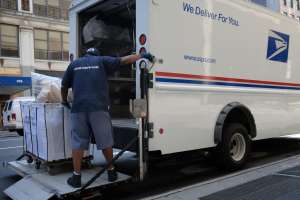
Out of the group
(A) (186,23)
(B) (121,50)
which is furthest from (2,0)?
(A) (186,23)

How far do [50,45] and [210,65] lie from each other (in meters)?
22.0

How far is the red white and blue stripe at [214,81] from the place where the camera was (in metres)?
5.14

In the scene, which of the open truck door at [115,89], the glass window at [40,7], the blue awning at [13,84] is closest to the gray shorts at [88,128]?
the open truck door at [115,89]

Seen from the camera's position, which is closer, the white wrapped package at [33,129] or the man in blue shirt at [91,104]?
the man in blue shirt at [91,104]

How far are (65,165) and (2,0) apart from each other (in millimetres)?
21619

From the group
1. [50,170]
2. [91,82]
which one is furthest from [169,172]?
[91,82]

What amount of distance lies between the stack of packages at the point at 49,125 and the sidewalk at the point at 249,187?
143 centimetres

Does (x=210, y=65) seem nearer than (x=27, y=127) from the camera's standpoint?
Yes

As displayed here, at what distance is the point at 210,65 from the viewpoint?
5.80m

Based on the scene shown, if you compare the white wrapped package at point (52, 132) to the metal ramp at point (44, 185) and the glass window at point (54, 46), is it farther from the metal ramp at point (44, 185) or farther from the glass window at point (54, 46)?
the glass window at point (54, 46)

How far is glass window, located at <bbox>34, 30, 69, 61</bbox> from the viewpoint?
25641 millimetres

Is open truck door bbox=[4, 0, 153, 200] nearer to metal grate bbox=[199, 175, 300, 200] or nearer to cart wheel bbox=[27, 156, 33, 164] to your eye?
cart wheel bbox=[27, 156, 33, 164]

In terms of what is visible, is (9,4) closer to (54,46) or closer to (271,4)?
(54,46)

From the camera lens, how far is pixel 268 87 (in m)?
7.01
